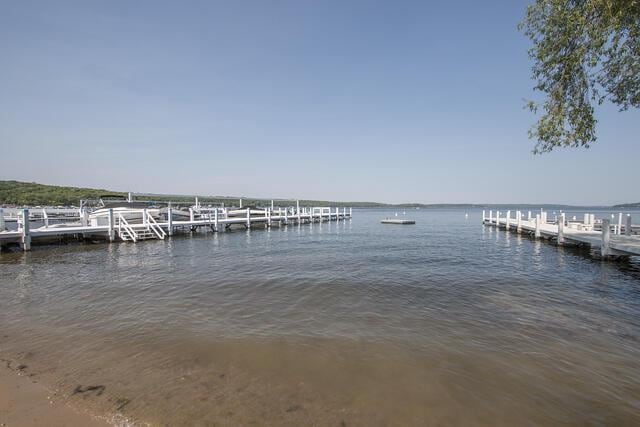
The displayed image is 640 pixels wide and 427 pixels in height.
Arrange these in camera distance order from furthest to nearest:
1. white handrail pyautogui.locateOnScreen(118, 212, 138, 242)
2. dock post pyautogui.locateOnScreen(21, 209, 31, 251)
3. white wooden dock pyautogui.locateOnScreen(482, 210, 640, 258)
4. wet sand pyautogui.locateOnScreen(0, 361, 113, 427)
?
white handrail pyautogui.locateOnScreen(118, 212, 138, 242) < dock post pyautogui.locateOnScreen(21, 209, 31, 251) < white wooden dock pyautogui.locateOnScreen(482, 210, 640, 258) < wet sand pyautogui.locateOnScreen(0, 361, 113, 427)

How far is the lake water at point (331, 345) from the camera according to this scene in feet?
13.2

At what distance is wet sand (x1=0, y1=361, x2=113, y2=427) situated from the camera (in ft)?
11.8

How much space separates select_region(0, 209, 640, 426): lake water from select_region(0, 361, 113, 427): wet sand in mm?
156

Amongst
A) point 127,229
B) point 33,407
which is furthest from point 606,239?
point 127,229

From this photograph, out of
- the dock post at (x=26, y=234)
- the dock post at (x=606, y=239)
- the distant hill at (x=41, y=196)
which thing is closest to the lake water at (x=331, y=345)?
the dock post at (x=606, y=239)

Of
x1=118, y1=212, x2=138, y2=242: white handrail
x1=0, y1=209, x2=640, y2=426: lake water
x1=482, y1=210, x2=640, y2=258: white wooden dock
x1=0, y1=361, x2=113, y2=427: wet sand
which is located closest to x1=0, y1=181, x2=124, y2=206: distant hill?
x1=118, y1=212, x2=138, y2=242: white handrail

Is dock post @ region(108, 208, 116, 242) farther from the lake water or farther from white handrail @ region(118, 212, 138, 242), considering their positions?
the lake water

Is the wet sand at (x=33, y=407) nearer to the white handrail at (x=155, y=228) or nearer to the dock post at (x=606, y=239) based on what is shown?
the dock post at (x=606, y=239)

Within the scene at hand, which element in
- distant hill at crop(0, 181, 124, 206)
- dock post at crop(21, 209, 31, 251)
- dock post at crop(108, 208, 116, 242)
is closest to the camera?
dock post at crop(21, 209, 31, 251)

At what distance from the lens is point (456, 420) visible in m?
3.78

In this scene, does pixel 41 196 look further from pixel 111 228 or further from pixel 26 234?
pixel 26 234

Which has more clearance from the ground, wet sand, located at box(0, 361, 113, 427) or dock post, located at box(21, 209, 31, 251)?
dock post, located at box(21, 209, 31, 251)

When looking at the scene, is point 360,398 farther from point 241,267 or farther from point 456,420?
point 241,267

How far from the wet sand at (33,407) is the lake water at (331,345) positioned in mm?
156
